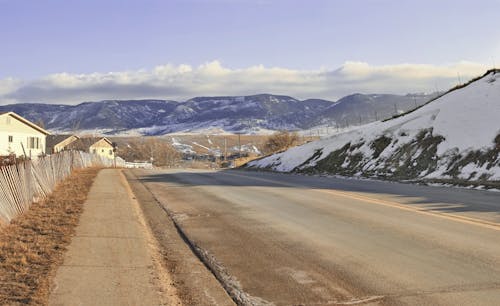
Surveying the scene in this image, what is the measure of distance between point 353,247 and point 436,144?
18552 millimetres

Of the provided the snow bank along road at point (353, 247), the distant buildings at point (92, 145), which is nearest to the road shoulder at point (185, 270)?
the snow bank along road at point (353, 247)

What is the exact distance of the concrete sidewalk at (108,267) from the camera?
17.6 ft

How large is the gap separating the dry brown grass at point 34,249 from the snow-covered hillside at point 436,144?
15.0 metres

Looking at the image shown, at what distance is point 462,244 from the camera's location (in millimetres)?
7645

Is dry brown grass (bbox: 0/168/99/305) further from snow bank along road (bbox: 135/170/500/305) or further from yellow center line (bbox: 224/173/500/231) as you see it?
yellow center line (bbox: 224/173/500/231)

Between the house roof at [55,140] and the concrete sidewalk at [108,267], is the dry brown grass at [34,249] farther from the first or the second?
the house roof at [55,140]

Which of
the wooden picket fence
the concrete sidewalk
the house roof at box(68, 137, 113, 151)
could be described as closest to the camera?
the concrete sidewalk

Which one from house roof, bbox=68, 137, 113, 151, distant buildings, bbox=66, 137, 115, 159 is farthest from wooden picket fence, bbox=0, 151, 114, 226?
house roof, bbox=68, 137, 113, 151

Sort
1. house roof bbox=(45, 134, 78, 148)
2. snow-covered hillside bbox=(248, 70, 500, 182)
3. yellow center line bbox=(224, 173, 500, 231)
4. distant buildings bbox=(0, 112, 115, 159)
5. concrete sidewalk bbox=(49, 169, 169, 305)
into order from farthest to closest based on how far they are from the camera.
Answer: house roof bbox=(45, 134, 78, 148)
distant buildings bbox=(0, 112, 115, 159)
snow-covered hillside bbox=(248, 70, 500, 182)
yellow center line bbox=(224, 173, 500, 231)
concrete sidewalk bbox=(49, 169, 169, 305)

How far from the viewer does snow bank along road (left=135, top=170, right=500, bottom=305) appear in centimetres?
552

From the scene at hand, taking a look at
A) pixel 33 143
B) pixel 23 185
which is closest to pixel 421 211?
pixel 23 185

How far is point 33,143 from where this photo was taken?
5519 centimetres

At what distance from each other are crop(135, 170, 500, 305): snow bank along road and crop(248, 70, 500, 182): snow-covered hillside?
7.54 metres

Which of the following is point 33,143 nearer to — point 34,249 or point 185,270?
point 34,249
